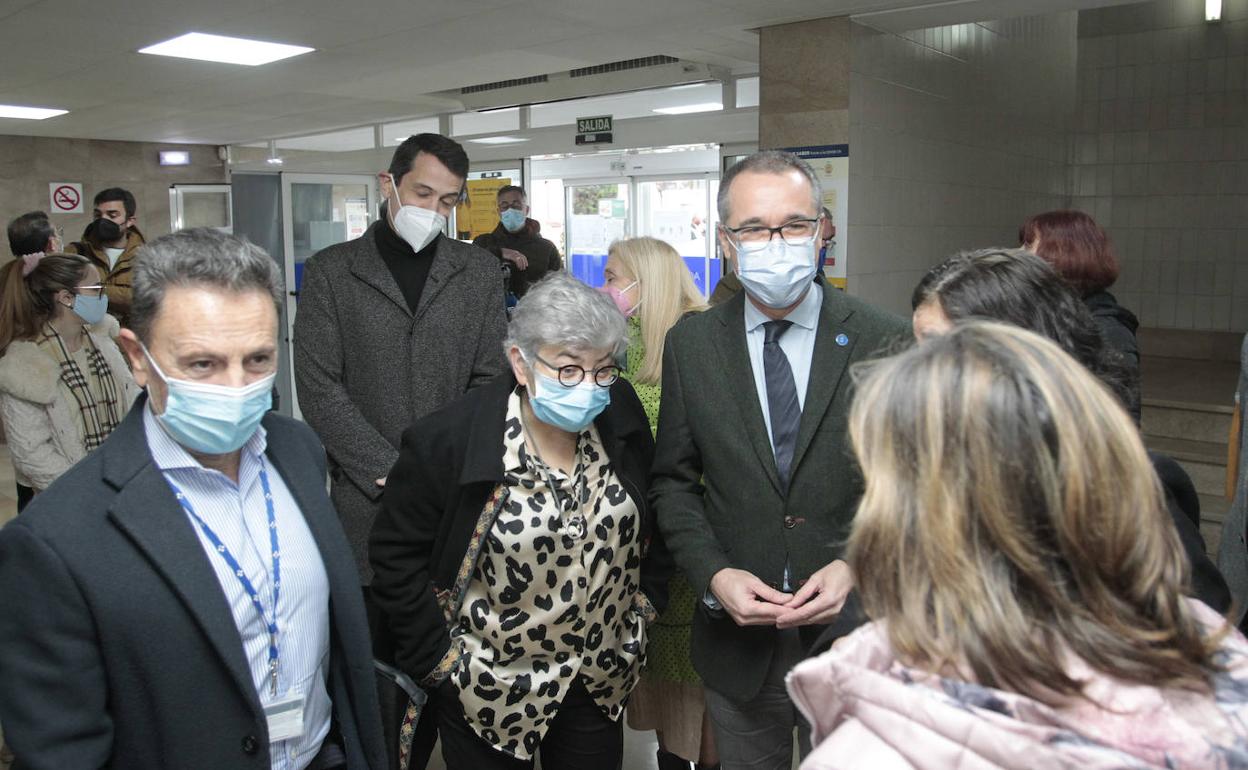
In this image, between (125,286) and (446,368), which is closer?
(446,368)

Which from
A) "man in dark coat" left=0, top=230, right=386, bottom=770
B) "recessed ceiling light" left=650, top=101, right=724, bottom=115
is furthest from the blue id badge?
"recessed ceiling light" left=650, top=101, right=724, bottom=115

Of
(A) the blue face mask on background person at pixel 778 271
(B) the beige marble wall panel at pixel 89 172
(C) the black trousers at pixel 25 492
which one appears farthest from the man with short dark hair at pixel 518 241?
(B) the beige marble wall panel at pixel 89 172

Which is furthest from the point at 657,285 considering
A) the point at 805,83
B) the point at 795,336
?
the point at 805,83

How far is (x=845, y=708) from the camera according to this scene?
3.00 ft

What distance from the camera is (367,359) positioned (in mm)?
2518

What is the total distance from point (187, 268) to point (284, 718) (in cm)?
71

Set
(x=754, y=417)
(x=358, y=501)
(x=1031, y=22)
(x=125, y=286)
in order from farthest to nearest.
→ 1. (x=1031, y=22)
2. (x=125, y=286)
3. (x=358, y=501)
4. (x=754, y=417)

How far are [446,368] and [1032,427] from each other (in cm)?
194

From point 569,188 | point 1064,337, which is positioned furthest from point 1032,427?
point 569,188

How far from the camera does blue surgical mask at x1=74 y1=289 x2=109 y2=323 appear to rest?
11.9 ft

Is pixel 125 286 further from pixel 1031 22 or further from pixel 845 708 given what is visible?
pixel 1031 22

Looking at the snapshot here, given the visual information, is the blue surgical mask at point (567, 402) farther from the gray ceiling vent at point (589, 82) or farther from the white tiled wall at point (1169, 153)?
the white tiled wall at point (1169, 153)

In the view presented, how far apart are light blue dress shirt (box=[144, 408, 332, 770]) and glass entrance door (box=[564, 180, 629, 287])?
11119mm

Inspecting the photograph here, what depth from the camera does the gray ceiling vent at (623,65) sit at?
755cm
